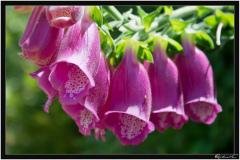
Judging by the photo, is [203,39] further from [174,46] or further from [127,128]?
[127,128]

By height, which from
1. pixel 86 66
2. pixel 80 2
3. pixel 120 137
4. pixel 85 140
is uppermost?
pixel 80 2

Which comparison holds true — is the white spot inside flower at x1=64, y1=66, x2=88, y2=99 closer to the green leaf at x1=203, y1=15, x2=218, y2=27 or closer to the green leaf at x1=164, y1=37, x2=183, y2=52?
the green leaf at x1=164, y1=37, x2=183, y2=52

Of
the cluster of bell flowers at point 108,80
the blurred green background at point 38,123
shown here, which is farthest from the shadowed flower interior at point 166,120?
the blurred green background at point 38,123

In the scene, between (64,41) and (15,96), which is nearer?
(64,41)

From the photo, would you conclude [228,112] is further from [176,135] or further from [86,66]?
[86,66]

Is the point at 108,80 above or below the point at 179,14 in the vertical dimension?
below

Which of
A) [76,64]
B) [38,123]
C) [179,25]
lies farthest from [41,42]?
[38,123]

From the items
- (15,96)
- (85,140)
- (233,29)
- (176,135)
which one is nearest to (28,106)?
(15,96)
